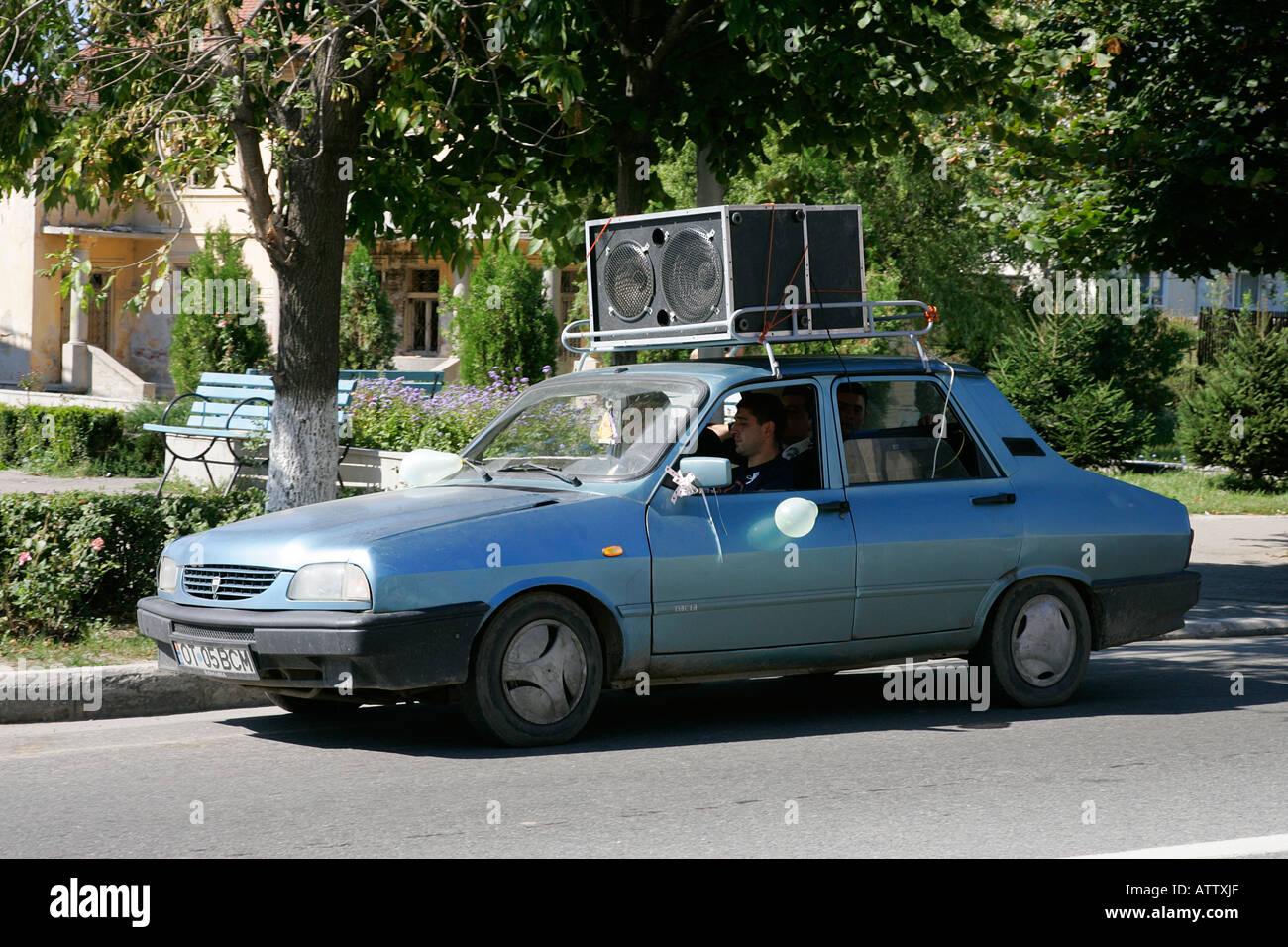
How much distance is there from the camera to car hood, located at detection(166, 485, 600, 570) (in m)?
6.89

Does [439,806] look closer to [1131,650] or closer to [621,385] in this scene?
[621,385]

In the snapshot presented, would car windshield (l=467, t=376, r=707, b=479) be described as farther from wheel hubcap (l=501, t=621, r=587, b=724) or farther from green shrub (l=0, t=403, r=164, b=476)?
green shrub (l=0, t=403, r=164, b=476)

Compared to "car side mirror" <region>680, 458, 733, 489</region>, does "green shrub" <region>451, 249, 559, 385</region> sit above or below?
above

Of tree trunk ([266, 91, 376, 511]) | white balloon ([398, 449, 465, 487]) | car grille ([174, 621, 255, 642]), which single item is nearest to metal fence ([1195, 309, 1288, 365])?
tree trunk ([266, 91, 376, 511])

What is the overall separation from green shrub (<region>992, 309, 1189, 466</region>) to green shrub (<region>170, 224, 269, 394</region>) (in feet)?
39.7

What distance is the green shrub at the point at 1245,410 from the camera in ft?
74.5

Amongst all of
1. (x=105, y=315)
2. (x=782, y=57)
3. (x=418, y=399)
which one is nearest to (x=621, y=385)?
(x=782, y=57)

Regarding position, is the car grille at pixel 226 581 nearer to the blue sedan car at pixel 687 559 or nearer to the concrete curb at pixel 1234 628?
the blue sedan car at pixel 687 559

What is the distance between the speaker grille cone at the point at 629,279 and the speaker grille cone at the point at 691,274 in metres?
0.16

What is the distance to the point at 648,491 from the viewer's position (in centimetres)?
743

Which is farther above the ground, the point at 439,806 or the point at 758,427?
the point at 758,427

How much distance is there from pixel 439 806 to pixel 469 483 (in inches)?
84.8

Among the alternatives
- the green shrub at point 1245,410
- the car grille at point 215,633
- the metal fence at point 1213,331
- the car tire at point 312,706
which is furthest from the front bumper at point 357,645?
the metal fence at point 1213,331

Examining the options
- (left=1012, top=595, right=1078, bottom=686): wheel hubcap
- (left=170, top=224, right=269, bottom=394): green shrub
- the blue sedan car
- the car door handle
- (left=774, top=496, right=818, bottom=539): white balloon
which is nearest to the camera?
the blue sedan car
